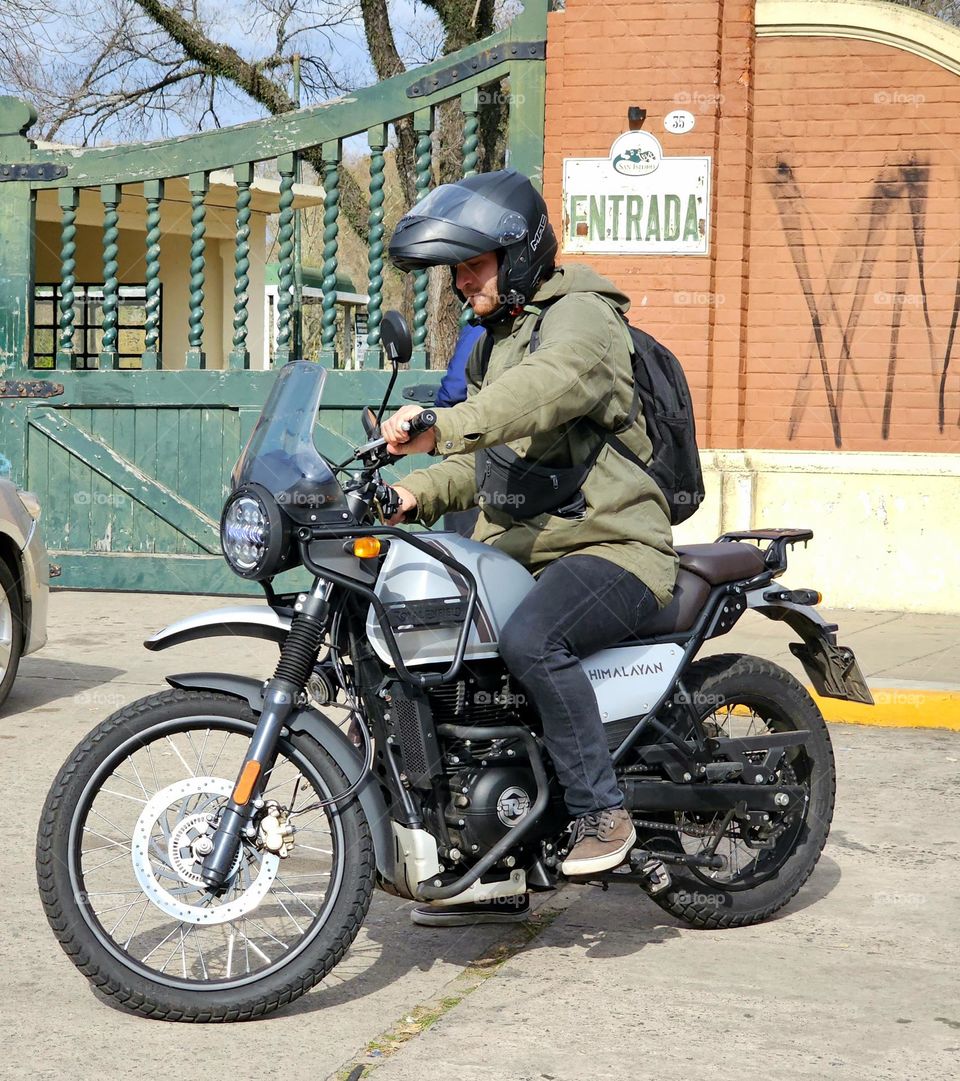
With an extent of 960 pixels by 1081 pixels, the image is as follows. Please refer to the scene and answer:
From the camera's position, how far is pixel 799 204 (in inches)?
390

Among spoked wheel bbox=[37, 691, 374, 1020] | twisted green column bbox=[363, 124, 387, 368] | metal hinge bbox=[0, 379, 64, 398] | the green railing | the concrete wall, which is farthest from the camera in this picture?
metal hinge bbox=[0, 379, 64, 398]

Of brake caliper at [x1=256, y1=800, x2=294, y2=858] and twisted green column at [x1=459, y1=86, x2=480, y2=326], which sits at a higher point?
twisted green column at [x1=459, y1=86, x2=480, y2=326]

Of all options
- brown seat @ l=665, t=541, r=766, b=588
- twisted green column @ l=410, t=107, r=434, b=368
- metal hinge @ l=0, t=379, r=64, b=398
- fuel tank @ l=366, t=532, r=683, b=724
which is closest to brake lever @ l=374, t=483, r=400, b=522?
fuel tank @ l=366, t=532, r=683, b=724

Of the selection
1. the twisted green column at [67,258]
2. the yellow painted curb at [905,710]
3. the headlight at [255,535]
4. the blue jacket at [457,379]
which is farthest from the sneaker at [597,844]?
the twisted green column at [67,258]

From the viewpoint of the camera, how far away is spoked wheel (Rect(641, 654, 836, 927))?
4.30m

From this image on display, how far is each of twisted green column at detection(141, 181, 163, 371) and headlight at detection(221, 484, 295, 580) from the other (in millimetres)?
7100

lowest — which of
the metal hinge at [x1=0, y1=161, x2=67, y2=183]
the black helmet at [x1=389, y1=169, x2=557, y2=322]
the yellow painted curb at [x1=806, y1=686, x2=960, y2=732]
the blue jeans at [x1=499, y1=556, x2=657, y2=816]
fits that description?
the yellow painted curb at [x1=806, y1=686, x2=960, y2=732]

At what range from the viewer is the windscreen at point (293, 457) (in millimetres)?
3547

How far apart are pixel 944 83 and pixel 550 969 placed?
7.49m

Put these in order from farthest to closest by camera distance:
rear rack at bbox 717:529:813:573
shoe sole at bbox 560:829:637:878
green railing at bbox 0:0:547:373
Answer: green railing at bbox 0:0:547:373 < rear rack at bbox 717:529:813:573 < shoe sole at bbox 560:829:637:878

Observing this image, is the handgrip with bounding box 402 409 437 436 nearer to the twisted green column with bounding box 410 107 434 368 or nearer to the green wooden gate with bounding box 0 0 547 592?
the twisted green column with bounding box 410 107 434 368

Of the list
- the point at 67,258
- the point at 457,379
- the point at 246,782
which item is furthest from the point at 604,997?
the point at 67,258

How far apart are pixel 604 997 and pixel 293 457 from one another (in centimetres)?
149

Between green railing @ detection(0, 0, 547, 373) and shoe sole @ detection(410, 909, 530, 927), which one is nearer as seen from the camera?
shoe sole @ detection(410, 909, 530, 927)
